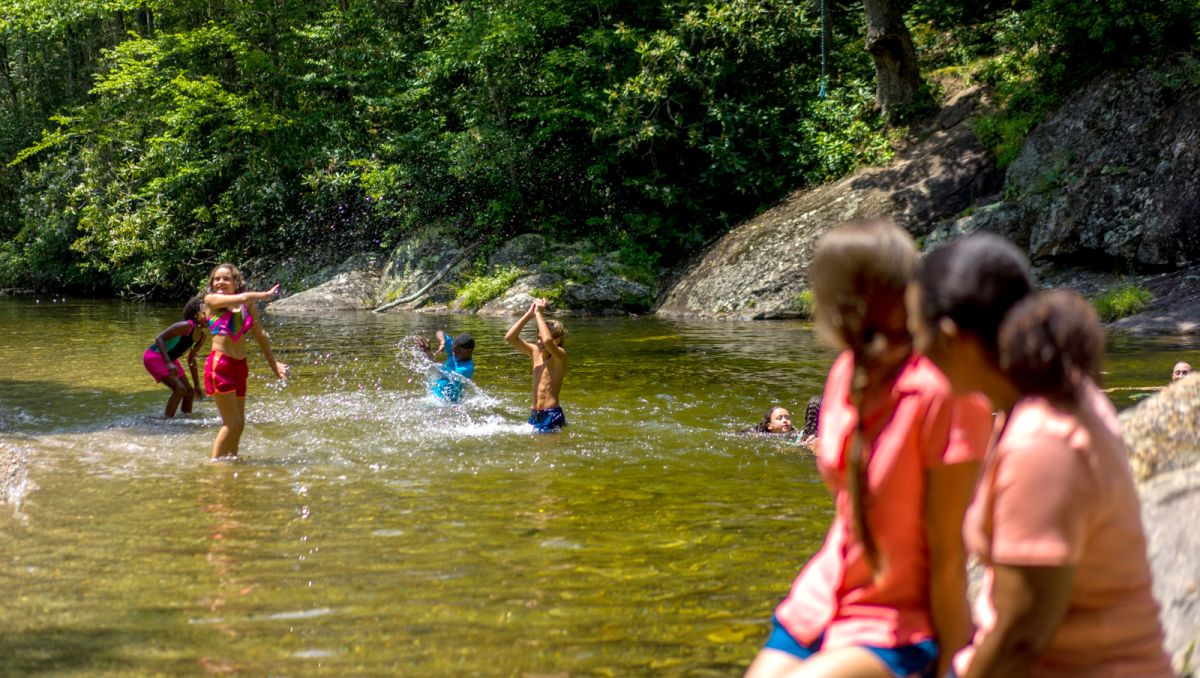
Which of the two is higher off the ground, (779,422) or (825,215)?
(825,215)

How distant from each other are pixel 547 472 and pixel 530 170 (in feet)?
68.6

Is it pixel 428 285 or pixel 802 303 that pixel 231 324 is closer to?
pixel 802 303

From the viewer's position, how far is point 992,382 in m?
2.44

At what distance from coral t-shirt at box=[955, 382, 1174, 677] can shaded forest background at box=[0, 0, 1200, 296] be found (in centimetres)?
2051

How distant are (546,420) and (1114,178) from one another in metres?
13.6

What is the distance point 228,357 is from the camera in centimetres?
941

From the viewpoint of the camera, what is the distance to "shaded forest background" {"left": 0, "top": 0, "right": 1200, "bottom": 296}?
1007 inches

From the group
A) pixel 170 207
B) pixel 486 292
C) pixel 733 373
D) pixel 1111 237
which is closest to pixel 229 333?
pixel 733 373

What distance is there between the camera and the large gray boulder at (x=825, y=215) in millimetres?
22609

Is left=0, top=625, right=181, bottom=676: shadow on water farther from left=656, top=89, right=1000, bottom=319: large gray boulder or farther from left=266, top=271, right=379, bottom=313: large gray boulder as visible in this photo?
left=266, top=271, right=379, bottom=313: large gray boulder

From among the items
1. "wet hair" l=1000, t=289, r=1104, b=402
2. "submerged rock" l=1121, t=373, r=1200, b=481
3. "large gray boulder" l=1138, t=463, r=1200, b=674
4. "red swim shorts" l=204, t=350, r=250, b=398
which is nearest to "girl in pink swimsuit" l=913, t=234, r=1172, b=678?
"wet hair" l=1000, t=289, r=1104, b=402

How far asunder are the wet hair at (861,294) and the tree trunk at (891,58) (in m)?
22.6

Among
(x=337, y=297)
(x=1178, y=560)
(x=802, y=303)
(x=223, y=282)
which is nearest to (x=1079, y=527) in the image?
(x=1178, y=560)

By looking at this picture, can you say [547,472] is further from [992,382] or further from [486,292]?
[486,292]
